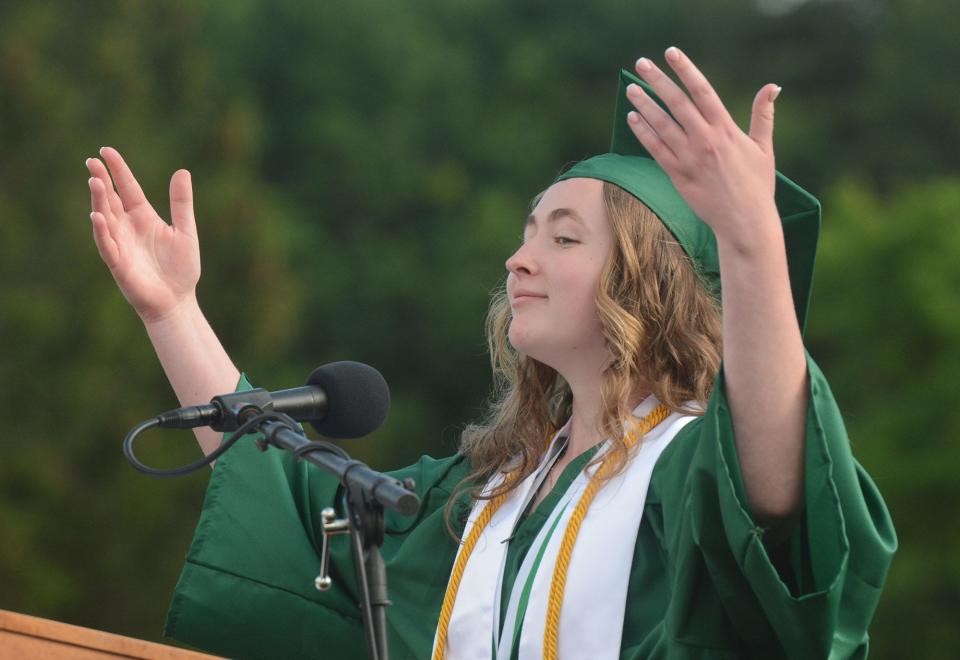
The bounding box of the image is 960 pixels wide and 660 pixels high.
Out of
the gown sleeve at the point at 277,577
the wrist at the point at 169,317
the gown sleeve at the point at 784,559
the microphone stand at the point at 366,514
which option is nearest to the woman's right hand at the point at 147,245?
the wrist at the point at 169,317

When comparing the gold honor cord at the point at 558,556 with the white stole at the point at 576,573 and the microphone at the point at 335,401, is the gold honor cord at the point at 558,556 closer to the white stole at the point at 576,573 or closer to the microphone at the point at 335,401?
the white stole at the point at 576,573

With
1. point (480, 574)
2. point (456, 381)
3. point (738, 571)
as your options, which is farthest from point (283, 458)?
point (456, 381)

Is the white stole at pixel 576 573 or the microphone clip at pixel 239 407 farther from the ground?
the microphone clip at pixel 239 407

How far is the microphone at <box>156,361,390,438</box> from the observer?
8.41 feet

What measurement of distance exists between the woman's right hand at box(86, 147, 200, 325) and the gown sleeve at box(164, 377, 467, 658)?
370mm

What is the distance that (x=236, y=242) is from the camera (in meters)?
17.7

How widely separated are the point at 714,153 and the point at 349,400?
76 cm

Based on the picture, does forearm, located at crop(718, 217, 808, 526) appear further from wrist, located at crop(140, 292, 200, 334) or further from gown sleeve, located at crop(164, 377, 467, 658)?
wrist, located at crop(140, 292, 200, 334)

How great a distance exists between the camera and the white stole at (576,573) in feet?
9.51

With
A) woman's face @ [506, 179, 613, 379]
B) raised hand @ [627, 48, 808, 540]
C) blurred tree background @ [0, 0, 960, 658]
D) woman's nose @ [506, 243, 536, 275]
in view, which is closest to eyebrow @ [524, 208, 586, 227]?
woman's face @ [506, 179, 613, 379]

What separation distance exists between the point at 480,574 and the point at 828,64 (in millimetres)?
29984

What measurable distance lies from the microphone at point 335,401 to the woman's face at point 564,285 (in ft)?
2.12

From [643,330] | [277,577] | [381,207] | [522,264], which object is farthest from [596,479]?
[381,207]

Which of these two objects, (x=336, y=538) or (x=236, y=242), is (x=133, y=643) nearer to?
(x=336, y=538)
